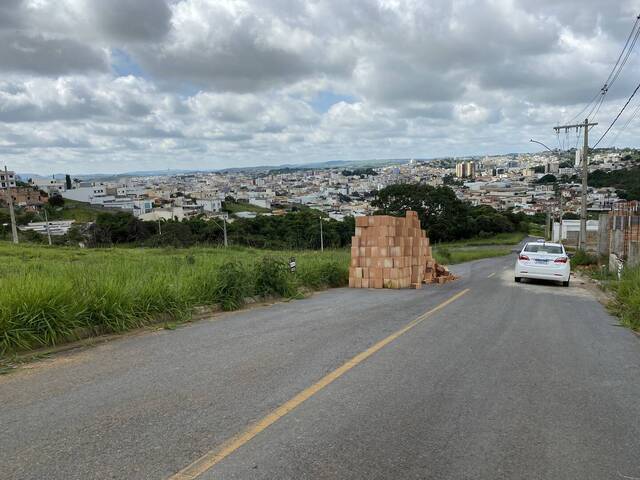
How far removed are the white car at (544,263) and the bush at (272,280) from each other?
34.5 feet

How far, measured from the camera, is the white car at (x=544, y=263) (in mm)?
A: 19875

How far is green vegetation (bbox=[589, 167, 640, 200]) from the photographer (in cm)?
6041

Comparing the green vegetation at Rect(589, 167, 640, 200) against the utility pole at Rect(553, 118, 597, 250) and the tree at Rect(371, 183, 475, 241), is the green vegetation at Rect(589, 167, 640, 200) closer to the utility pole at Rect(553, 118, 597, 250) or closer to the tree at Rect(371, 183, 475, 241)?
the tree at Rect(371, 183, 475, 241)

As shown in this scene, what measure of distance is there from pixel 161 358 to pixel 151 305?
2.60 metres

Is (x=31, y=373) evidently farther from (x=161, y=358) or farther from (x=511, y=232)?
(x=511, y=232)

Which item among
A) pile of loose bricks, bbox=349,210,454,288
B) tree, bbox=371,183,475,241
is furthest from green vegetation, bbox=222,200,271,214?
pile of loose bricks, bbox=349,210,454,288

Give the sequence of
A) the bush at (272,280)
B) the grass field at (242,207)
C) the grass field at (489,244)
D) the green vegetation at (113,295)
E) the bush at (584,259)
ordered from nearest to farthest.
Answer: the green vegetation at (113,295), the bush at (272,280), the bush at (584,259), the grass field at (489,244), the grass field at (242,207)

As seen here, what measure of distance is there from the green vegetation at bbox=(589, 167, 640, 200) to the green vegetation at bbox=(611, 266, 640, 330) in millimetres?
50403

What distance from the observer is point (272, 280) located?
43.8 feet

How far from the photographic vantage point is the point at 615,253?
994 inches

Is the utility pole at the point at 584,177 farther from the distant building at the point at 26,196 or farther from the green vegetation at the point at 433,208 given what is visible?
the distant building at the point at 26,196

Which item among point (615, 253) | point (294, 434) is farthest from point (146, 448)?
point (615, 253)

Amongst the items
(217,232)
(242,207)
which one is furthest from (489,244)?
(242,207)

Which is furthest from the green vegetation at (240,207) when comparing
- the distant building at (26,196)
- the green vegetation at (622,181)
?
the green vegetation at (622,181)
